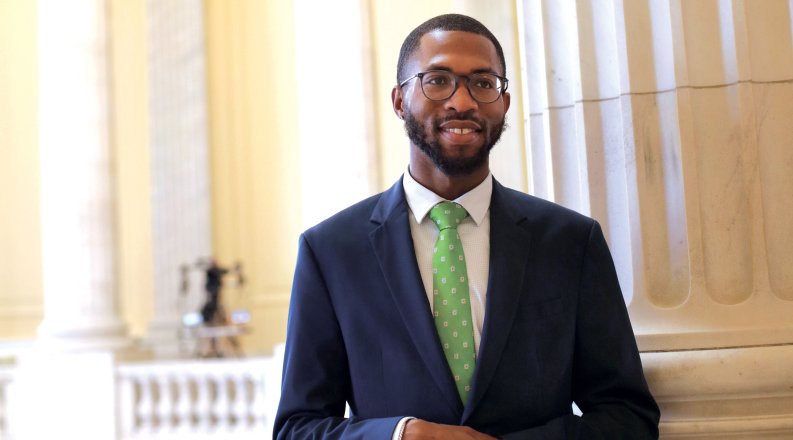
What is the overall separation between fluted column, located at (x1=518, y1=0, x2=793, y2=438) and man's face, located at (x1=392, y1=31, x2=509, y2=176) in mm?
637

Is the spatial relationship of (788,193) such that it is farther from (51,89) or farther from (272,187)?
(272,187)

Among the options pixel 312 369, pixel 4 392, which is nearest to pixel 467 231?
pixel 312 369

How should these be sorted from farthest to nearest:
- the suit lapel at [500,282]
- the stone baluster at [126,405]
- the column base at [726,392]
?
the stone baluster at [126,405]
the column base at [726,392]
the suit lapel at [500,282]

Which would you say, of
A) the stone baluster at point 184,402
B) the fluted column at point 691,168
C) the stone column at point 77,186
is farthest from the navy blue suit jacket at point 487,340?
the stone column at point 77,186

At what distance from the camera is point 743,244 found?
2.83m

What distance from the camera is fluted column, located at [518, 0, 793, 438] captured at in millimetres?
2789

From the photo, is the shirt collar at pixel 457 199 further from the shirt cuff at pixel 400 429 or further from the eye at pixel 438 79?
the shirt cuff at pixel 400 429

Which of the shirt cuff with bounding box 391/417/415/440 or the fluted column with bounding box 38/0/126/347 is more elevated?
the fluted column with bounding box 38/0/126/347

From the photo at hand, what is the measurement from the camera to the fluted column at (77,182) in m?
11.6

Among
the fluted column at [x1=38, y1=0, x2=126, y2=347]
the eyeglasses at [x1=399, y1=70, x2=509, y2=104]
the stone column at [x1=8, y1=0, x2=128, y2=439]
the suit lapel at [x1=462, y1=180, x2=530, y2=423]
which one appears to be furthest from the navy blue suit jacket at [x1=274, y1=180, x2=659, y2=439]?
the fluted column at [x1=38, y1=0, x2=126, y2=347]

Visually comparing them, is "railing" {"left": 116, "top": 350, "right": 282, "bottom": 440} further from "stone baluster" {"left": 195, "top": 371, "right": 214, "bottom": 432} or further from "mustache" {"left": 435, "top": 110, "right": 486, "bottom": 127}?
"mustache" {"left": 435, "top": 110, "right": 486, "bottom": 127}

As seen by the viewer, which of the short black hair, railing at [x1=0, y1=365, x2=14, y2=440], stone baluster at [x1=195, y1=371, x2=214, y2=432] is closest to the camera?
the short black hair

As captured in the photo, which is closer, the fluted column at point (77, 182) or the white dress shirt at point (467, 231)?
the white dress shirt at point (467, 231)

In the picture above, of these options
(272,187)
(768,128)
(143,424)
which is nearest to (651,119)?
(768,128)
